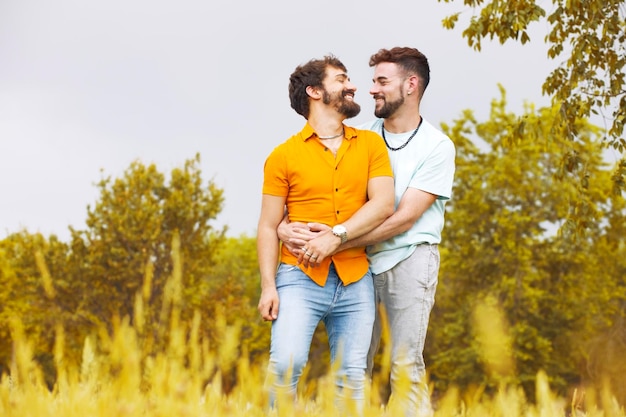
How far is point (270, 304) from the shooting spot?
4.83m

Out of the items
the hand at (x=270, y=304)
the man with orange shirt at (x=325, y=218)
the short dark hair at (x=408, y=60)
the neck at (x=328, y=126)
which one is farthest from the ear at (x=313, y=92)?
the hand at (x=270, y=304)

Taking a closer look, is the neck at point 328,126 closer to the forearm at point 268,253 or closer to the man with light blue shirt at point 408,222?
the man with light blue shirt at point 408,222

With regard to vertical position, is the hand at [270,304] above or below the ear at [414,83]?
below

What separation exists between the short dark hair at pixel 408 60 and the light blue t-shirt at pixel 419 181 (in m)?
0.38

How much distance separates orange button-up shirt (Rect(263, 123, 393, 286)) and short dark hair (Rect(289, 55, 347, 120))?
25 cm

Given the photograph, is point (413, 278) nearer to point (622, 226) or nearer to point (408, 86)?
point (408, 86)

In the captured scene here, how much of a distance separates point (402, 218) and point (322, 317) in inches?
29.7

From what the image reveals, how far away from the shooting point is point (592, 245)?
107ft

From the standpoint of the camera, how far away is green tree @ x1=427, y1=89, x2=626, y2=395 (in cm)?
3139

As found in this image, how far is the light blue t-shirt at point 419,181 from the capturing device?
5.19 meters

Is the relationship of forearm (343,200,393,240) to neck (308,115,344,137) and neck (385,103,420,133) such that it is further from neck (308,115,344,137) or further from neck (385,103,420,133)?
neck (385,103,420,133)

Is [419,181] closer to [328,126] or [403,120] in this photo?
[403,120]

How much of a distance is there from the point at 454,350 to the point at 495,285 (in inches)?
123

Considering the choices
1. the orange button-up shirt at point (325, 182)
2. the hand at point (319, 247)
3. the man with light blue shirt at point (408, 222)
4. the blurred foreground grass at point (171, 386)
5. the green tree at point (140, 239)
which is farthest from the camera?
the green tree at point (140, 239)
